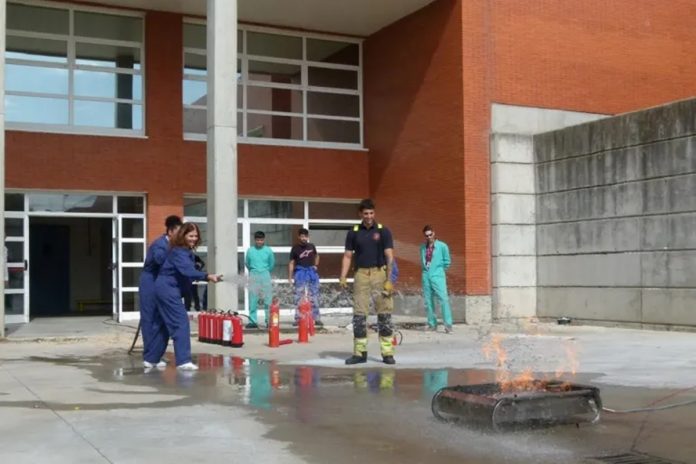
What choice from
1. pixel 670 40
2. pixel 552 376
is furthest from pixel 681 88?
pixel 552 376

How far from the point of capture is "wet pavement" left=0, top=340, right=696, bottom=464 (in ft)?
18.0

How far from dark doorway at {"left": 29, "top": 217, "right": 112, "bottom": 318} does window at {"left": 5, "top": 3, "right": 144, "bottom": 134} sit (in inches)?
225

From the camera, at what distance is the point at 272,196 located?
2078 centimetres

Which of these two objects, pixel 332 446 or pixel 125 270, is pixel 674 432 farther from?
pixel 125 270

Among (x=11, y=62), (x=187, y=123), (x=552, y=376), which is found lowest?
(x=552, y=376)

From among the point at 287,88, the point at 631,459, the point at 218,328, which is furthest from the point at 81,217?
the point at 631,459

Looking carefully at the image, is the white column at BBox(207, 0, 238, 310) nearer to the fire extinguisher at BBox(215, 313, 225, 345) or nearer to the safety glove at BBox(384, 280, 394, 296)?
the fire extinguisher at BBox(215, 313, 225, 345)

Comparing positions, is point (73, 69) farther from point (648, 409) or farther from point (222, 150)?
point (648, 409)

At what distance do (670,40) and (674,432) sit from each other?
1716 centimetres

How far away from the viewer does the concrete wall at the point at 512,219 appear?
18203 millimetres

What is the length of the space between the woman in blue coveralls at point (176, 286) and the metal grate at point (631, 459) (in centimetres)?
568

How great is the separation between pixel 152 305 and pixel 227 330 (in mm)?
2515

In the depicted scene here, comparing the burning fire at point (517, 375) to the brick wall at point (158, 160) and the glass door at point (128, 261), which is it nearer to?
the brick wall at point (158, 160)

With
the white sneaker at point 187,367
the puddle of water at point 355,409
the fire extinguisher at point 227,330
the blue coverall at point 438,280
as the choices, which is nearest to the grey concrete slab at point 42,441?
the puddle of water at point 355,409
